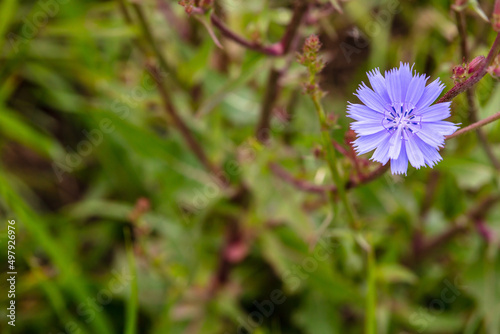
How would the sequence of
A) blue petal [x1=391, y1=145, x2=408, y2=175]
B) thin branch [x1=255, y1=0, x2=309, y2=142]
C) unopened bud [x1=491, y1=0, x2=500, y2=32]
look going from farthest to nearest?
thin branch [x1=255, y1=0, x2=309, y2=142], unopened bud [x1=491, y1=0, x2=500, y2=32], blue petal [x1=391, y1=145, x2=408, y2=175]

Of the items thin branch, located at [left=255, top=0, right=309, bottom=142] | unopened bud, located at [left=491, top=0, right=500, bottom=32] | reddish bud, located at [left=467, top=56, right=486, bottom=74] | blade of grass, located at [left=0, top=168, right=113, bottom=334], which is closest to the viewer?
reddish bud, located at [left=467, top=56, right=486, bottom=74]

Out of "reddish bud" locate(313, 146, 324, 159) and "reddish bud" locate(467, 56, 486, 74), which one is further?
"reddish bud" locate(313, 146, 324, 159)

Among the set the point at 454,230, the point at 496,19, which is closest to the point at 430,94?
the point at 496,19

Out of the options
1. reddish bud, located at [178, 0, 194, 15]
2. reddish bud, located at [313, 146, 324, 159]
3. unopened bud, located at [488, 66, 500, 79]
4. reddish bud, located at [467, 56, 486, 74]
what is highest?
reddish bud, located at [178, 0, 194, 15]

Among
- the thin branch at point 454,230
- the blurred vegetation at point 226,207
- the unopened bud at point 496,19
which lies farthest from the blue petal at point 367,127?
the thin branch at point 454,230

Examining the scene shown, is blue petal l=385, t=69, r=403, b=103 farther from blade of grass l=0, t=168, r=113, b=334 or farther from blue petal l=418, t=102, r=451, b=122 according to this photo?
blade of grass l=0, t=168, r=113, b=334

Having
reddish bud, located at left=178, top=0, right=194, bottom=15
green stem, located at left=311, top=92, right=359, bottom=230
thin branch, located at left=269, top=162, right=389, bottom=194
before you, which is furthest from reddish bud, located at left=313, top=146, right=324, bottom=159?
reddish bud, located at left=178, top=0, right=194, bottom=15
